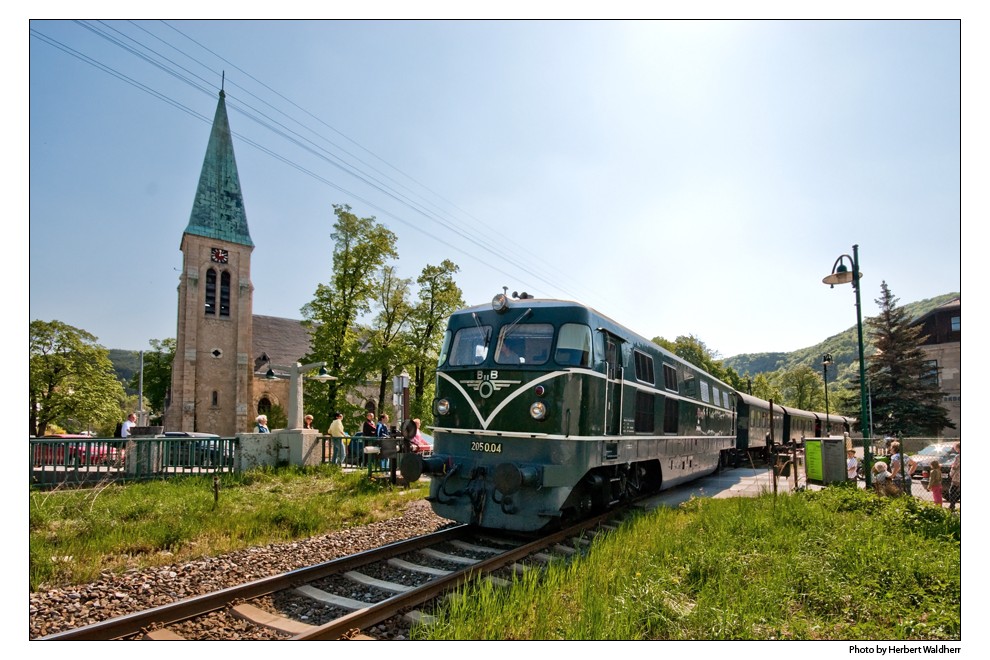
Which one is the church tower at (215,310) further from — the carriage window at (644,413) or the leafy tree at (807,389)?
the leafy tree at (807,389)

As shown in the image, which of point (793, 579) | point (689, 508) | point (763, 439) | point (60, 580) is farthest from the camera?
point (763, 439)

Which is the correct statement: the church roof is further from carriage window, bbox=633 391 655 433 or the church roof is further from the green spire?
carriage window, bbox=633 391 655 433

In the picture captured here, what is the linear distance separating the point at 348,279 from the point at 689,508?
2453 cm

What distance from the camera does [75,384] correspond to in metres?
36.2

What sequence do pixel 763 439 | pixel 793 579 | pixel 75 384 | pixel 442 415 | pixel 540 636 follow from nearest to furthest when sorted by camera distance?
pixel 540 636
pixel 793 579
pixel 442 415
pixel 763 439
pixel 75 384

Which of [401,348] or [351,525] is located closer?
[351,525]

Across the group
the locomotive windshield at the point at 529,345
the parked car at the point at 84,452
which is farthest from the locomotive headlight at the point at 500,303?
the parked car at the point at 84,452

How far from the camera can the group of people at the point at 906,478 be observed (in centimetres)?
1052

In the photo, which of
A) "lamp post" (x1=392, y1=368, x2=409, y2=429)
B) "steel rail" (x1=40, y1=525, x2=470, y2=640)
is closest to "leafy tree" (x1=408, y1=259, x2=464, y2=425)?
"lamp post" (x1=392, y1=368, x2=409, y2=429)

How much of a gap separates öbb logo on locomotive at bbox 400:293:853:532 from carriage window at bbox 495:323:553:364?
2 cm

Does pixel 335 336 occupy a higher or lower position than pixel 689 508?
higher

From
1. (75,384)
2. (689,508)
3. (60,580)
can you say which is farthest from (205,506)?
(75,384)

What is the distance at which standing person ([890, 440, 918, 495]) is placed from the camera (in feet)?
41.2

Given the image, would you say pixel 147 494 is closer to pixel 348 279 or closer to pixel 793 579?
pixel 793 579
